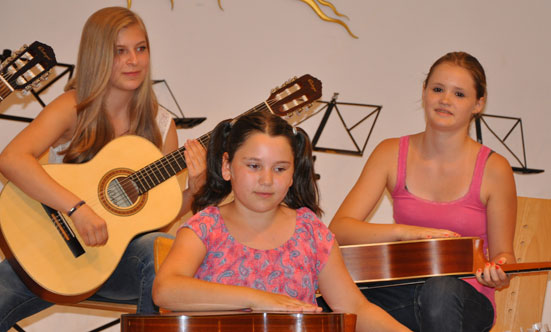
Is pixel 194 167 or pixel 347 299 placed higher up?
pixel 194 167

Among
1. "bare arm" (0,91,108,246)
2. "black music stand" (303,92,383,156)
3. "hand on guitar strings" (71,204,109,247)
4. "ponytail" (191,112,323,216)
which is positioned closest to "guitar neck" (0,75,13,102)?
"bare arm" (0,91,108,246)

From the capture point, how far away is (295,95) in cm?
299

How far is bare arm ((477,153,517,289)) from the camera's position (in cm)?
271

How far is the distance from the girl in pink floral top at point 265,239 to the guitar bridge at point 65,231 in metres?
0.64

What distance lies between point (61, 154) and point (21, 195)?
247 millimetres

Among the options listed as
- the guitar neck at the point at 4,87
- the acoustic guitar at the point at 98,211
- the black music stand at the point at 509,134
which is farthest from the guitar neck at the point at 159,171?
the black music stand at the point at 509,134

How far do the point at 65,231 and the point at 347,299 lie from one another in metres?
1.19

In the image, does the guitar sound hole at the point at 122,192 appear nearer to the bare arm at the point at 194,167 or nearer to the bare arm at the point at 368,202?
the bare arm at the point at 194,167

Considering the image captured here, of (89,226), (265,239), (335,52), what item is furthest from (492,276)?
(335,52)

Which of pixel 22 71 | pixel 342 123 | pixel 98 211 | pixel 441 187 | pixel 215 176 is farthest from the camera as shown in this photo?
pixel 342 123

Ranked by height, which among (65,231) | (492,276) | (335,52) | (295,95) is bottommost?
(492,276)

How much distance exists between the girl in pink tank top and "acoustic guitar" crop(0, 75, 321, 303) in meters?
0.49

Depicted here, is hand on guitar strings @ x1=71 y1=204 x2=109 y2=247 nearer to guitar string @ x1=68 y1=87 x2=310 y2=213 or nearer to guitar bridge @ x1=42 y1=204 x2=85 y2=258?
guitar bridge @ x1=42 y1=204 x2=85 y2=258

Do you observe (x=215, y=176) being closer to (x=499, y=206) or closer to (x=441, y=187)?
(x=441, y=187)
